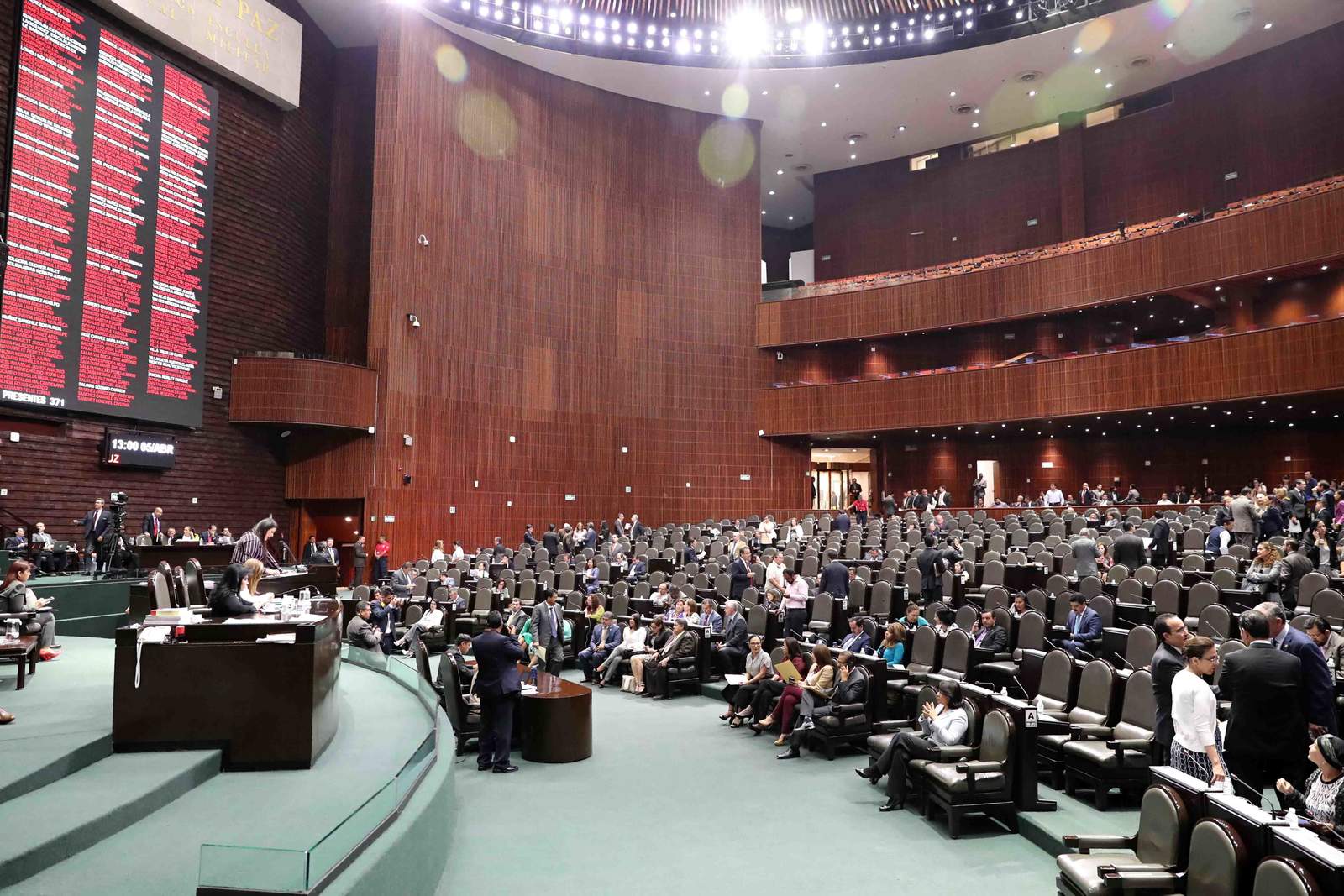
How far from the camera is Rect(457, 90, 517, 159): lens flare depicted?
816 inches

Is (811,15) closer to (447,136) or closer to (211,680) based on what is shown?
(447,136)

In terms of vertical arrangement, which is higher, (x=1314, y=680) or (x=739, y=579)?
(x=1314, y=680)

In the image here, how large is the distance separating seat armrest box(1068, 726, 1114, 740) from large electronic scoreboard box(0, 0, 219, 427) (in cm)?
1370

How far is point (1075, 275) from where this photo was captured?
2097 centimetres

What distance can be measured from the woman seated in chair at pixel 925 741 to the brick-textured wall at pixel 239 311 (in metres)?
12.8

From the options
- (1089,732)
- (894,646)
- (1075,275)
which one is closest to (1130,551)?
(894,646)

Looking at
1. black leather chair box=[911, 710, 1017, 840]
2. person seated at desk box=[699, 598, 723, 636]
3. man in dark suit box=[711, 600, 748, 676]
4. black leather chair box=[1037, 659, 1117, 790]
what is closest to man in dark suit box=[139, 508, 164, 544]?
person seated at desk box=[699, 598, 723, 636]

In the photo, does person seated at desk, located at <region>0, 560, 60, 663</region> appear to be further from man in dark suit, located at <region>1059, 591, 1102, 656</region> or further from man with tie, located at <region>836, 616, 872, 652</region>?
man in dark suit, located at <region>1059, 591, 1102, 656</region>

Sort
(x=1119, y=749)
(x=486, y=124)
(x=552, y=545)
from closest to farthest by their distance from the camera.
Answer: (x=1119, y=749) < (x=552, y=545) < (x=486, y=124)

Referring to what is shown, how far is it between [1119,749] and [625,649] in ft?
22.0

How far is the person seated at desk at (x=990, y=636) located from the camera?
8.55 metres

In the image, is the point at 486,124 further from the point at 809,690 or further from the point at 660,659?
the point at 809,690

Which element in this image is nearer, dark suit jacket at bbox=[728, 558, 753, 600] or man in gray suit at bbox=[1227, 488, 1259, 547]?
man in gray suit at bbox=[1227, 488, 1259, 547]

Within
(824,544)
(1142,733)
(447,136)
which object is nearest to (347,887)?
(1142,733)
